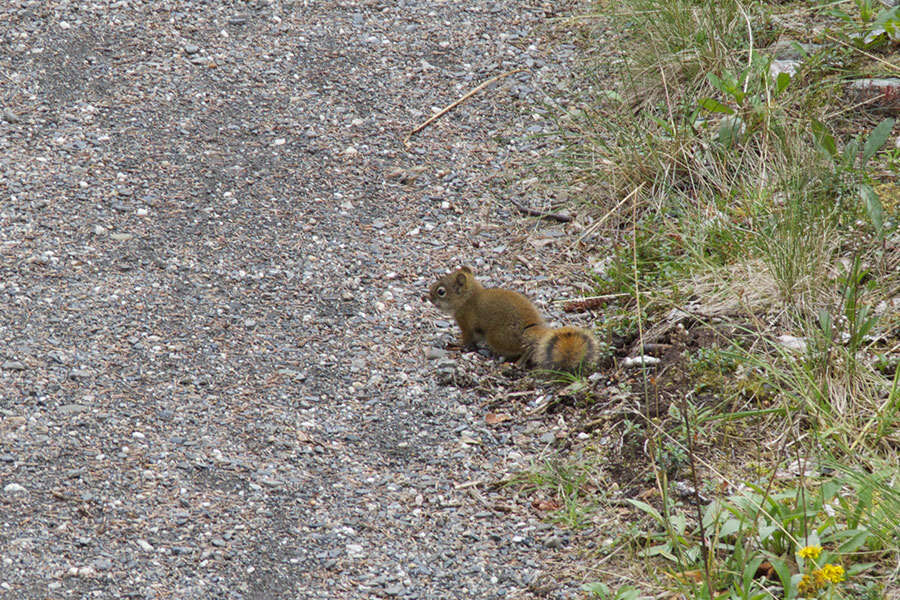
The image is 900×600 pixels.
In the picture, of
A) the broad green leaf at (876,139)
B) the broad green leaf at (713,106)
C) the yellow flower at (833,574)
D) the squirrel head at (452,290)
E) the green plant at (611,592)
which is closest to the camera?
the yellow flower at (833,574)

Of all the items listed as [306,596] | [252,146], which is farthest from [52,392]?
[252,146]

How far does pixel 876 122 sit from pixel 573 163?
1575 mm

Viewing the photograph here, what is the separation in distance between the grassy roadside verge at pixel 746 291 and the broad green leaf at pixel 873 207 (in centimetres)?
2

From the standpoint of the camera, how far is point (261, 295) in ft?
16.3

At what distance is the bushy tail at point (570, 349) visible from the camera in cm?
435

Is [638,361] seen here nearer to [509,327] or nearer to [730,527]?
[509,327]

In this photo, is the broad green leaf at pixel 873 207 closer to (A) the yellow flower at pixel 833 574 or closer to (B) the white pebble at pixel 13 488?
(A) the yellow flower at pixel 833 574

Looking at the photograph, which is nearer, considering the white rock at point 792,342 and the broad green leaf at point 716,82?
the white rock at point 792,342

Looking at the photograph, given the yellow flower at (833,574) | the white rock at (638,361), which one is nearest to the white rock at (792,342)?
the white rock at (638,361)

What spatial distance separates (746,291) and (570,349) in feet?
2.56

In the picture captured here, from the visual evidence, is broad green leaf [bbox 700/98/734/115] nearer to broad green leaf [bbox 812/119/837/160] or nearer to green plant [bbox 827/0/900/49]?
broad green leaf [bbox 812/119/837/160]

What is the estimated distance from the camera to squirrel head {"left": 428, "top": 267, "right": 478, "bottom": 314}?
15.5ft

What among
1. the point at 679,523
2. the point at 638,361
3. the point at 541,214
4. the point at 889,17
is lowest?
the point at 541,214

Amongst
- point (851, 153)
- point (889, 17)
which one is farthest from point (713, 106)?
point (889, 17)
